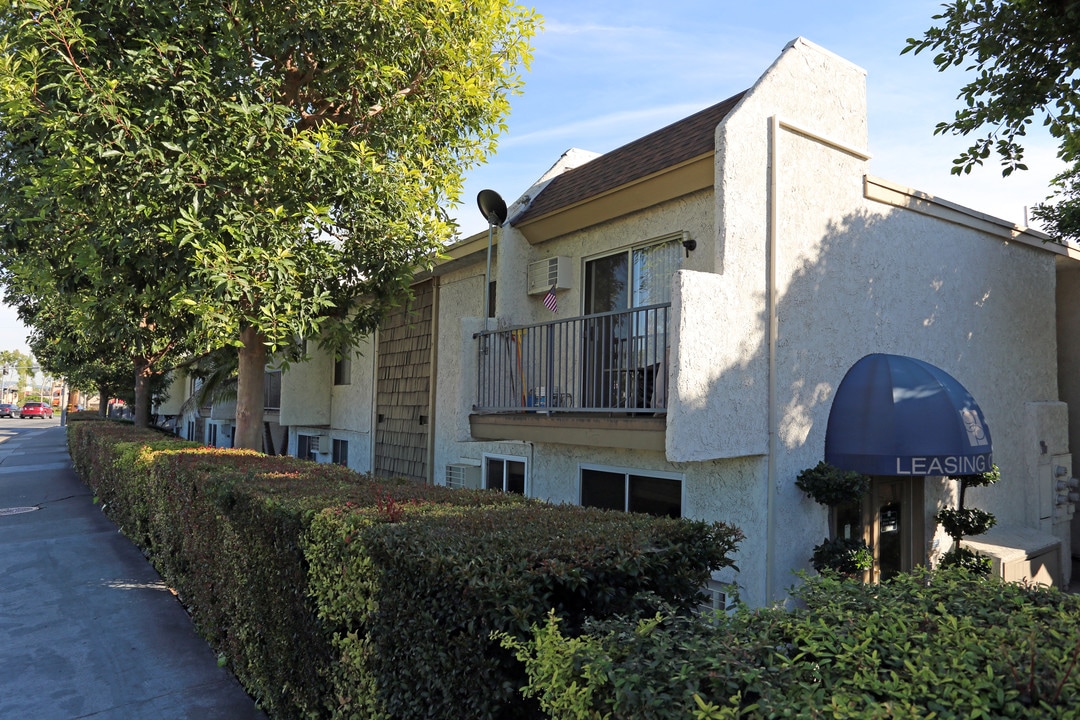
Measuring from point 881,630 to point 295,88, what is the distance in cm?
955

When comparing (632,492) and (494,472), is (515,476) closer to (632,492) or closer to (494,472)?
(494,472)

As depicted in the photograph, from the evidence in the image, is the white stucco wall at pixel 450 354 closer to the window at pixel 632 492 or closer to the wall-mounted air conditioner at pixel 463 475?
the wall-mounted air conditioner at pixel 463 475

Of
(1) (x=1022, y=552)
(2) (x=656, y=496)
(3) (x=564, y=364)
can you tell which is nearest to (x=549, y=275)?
(3) (x=564, y=364)

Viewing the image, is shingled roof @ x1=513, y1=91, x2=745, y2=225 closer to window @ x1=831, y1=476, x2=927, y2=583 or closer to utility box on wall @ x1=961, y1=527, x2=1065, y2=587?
window @ x1=831, y1=476, x2=927, y2=583

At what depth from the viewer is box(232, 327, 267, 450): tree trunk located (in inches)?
412

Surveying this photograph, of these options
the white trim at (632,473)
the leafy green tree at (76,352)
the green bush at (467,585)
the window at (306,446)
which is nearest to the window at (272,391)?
the window at (306,446)

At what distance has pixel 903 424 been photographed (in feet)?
24.0

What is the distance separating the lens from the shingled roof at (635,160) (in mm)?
7699

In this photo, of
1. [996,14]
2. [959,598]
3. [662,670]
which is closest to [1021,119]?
[996,14]

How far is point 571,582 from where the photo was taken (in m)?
3.21

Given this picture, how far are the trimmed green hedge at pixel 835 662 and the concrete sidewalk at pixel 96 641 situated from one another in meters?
4.33

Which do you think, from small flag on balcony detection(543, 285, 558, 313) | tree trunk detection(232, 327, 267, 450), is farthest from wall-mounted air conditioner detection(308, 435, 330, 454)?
small flag on balcony detection(543, 285, 558, 313)

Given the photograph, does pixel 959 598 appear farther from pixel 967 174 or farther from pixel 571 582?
pixel 967 174

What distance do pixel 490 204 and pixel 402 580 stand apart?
279 inches
